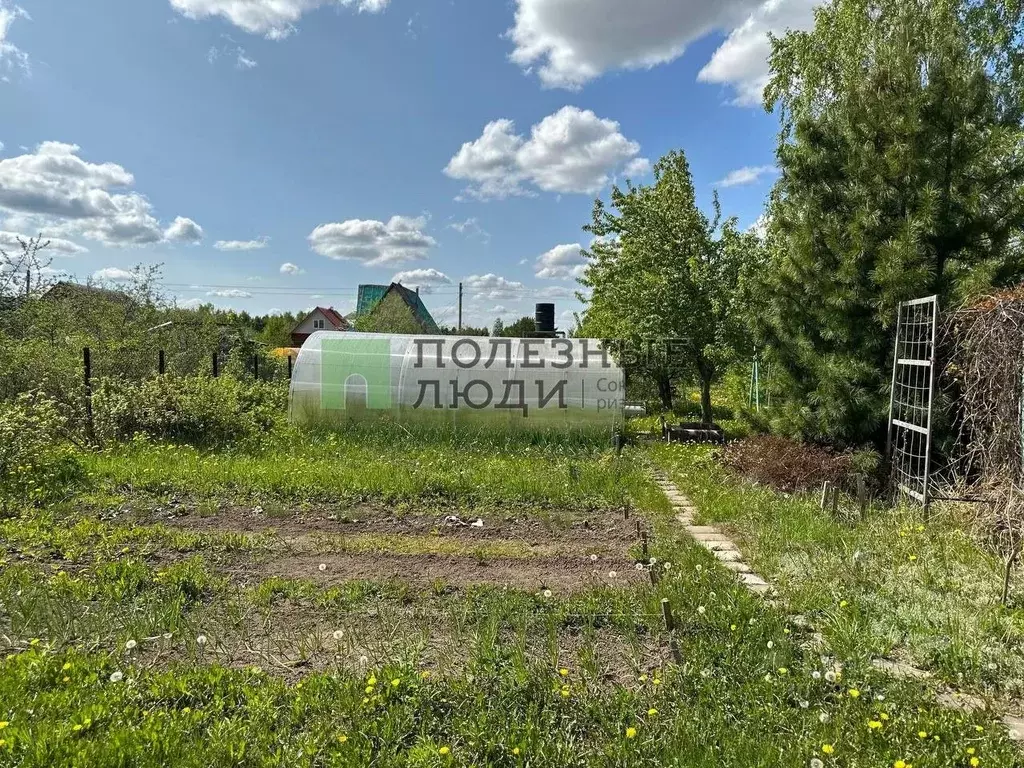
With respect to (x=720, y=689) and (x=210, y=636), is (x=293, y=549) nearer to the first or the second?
(x=210, y=636)

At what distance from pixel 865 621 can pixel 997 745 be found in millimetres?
1132

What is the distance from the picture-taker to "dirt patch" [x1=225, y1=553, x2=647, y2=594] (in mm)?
4340

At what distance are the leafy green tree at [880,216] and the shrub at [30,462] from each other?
30.2 feet

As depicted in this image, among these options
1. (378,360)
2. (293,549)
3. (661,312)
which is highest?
(661,312)

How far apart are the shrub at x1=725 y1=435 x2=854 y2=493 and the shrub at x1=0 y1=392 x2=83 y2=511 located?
842 cm

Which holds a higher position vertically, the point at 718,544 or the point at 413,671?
the point at 413,671

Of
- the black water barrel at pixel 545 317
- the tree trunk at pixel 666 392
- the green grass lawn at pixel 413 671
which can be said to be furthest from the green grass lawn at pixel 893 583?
the black water barrel at pixel 545 317

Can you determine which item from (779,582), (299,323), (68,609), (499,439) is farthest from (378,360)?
(299,323)

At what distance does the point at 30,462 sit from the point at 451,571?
18.5 ft

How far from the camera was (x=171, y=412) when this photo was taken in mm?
9250

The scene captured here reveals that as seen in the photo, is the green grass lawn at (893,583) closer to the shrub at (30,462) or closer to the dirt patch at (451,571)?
the dirt patch at (451,571)

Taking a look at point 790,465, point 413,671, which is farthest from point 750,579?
point 790,465

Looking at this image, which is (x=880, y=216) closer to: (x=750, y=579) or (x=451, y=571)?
(x=750, y=579)

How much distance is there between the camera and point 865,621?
11.9 feet
